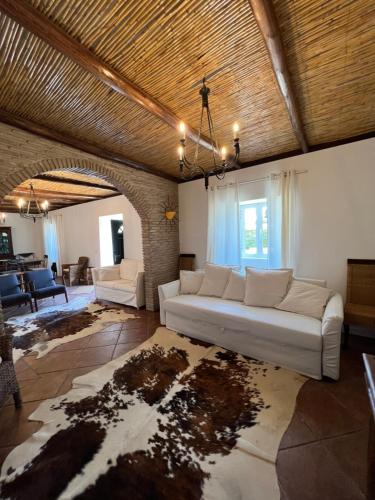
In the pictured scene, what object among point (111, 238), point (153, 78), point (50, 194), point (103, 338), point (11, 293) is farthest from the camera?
point (111, 238)

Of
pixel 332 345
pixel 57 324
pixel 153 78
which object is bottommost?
pixel 57 324

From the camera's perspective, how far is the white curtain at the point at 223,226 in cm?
390

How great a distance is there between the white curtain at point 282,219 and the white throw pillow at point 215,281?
828 mm

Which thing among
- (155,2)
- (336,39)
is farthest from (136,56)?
(336,39)

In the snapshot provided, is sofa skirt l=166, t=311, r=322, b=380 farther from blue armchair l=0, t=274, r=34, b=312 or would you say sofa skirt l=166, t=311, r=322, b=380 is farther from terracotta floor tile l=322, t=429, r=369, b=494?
blue armchair l=0, t=274, r=34, b=312

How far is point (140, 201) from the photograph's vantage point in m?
3.81

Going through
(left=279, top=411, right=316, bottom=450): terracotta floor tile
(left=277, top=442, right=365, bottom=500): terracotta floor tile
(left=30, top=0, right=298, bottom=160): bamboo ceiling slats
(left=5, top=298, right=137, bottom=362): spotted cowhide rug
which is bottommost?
(left=277, top=442, right=365, bottom=500): terracotta floor tile

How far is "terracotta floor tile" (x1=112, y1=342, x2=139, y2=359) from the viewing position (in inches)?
103

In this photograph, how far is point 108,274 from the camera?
481 cm

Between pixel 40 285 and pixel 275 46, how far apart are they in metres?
5.28

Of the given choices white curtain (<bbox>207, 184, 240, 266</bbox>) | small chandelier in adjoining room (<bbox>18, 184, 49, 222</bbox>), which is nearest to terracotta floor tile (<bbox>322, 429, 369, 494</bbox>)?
white curtain (<bbox>207, 184, 240, 266</bbox>)

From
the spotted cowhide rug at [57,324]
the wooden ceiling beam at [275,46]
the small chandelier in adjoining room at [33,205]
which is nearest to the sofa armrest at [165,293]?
the spotted cowhide rug at [57,324]

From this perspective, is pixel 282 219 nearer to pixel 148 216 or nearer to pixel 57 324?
pixel 148 216

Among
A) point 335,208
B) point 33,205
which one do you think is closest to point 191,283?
point 335,208
